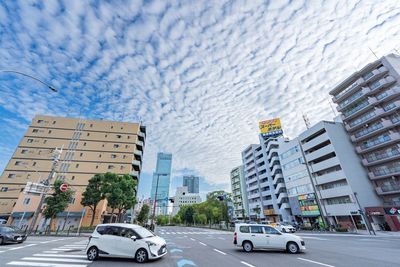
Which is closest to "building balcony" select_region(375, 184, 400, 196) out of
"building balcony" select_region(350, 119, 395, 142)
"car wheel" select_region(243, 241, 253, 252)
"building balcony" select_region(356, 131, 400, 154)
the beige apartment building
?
"building balcony" select_region(356, 131, 400, 154)

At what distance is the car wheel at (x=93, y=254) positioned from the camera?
902 cm

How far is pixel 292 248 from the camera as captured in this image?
11.3m

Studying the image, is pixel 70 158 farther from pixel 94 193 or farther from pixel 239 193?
pixel 239 193

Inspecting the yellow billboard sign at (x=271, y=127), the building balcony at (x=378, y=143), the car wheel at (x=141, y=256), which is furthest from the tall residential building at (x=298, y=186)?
the car wheel at (x=141, y=256)

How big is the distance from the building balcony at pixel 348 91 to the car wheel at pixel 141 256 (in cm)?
4710

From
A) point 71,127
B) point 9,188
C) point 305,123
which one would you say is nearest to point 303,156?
point 305,123

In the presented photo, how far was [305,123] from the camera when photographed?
52875 millimetres

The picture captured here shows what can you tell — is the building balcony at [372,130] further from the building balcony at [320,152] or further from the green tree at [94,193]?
the green tree at [94,193]

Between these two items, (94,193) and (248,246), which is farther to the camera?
(94,193)

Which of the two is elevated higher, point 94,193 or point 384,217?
point 94,193

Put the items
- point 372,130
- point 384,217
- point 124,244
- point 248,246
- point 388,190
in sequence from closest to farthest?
point 124,244, point 248,246, point 384,217, point 388,190, point 372,130

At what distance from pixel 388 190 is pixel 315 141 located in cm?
1438

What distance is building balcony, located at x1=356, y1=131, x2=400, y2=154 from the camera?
107ft

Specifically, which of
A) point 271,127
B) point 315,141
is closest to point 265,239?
point 315,141
